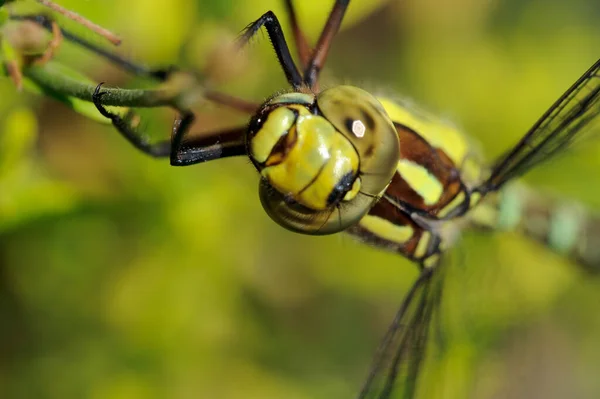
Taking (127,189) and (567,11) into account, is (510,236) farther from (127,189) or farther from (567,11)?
(127,189)

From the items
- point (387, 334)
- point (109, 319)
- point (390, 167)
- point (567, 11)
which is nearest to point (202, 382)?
point (109, 319)

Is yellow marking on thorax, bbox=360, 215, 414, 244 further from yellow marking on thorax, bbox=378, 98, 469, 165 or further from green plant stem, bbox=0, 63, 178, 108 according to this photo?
green plant stem, bbox=0, 63, 178, 108

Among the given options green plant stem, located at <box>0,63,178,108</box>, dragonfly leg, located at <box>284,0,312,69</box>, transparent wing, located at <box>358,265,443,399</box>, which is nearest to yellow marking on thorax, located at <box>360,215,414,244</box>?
transparent wing, located at <box>358,265,443,399</box>

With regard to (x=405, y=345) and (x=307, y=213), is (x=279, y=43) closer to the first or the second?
(x=307, y=213)

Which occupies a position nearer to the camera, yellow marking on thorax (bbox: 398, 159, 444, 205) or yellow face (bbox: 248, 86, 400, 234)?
yellow face (bbox: 248, 86, 400, 234)

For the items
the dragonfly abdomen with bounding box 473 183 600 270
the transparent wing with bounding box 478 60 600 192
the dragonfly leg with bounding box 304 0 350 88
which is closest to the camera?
the dragonfly leg with bounding box 304 0 350 88

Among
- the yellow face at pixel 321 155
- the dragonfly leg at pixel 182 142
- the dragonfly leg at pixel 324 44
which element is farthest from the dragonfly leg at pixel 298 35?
the yellow face at pixel 321 155
